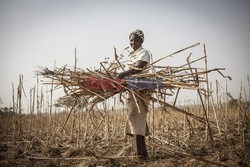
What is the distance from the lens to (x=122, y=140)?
3.92 m

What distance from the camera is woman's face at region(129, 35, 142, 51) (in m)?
2.60

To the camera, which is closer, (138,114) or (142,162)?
(142,162)

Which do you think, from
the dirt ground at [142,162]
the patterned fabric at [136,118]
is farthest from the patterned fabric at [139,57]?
the dirt ground at [142,162]

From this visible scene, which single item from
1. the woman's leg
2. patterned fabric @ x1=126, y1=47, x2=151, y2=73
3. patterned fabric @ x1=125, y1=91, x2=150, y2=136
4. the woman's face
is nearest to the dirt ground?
the woman's leg

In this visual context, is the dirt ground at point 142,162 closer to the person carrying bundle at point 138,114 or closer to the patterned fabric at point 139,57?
the person carrying bundle at point 138,114

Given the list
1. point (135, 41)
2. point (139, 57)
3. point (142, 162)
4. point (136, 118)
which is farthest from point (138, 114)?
point (135, 41)

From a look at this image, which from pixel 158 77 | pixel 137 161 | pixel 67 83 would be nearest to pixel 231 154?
pixel 137 161

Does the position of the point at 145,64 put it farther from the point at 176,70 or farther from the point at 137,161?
the point at 137,161

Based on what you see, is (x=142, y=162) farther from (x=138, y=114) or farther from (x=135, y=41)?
(x=135, y=41)

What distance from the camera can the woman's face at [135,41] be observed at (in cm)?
260

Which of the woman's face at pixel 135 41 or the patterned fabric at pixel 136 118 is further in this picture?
the woman's face at pixel 135 41

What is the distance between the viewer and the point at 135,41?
2.61 meters

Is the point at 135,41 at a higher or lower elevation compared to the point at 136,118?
higher

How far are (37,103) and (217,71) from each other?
184 inches
